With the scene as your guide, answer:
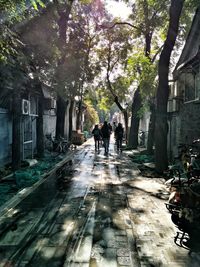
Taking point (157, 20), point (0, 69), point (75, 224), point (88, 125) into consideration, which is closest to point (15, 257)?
point (75, 224)

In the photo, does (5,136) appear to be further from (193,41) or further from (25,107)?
(193,41)

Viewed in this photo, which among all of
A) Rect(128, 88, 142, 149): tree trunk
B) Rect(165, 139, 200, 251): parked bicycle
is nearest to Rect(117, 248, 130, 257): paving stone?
Rect(165, 139, 200, 251): parked bicycle

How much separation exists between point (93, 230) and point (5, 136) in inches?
338

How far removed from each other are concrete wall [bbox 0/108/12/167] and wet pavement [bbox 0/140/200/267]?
14.4ft

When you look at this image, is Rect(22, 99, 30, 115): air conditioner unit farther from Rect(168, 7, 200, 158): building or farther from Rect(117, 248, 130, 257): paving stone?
Rect(117, 248, 130, 257): paving stone

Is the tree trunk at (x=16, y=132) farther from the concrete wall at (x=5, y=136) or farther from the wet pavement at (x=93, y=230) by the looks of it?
the wet pavement at (x=93, y=230)

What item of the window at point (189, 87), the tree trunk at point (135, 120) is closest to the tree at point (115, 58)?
the tree trunk at point (135, 120)

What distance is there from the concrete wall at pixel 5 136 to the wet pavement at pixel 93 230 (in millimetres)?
4395

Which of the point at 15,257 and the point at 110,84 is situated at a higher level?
the point at 110,84

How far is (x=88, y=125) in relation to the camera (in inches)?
2025

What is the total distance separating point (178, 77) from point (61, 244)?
13.5m

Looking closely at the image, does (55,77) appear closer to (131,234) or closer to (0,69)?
(0,69)

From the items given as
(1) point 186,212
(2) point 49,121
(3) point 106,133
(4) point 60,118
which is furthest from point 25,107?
(2) point 49,121

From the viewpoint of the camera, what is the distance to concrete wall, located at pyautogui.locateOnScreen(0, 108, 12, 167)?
40.1ft
